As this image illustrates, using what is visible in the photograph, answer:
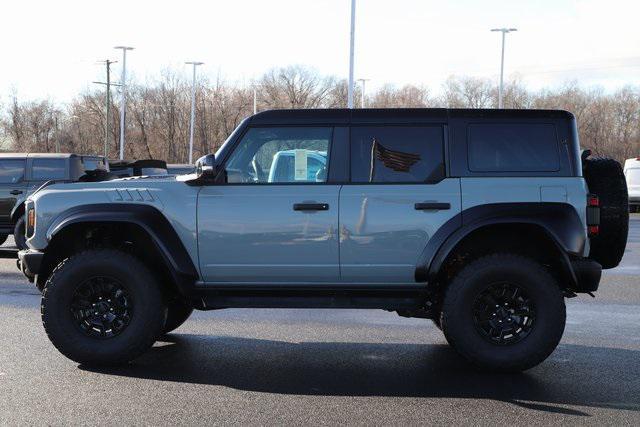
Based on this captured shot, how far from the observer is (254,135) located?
6598mm

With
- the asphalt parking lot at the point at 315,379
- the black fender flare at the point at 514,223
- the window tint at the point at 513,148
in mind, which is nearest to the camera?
the asphalt parking lot at the point at 315,379

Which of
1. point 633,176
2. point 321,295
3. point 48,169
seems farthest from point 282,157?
point 633,176

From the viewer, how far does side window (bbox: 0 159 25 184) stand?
53.1 ft

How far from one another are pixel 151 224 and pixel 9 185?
35.5 feet

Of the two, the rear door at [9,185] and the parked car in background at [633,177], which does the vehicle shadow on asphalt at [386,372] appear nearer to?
the rear door at [9,185]

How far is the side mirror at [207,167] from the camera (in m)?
6.36

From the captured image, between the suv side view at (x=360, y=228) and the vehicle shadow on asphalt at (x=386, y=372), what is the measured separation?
0.29 metres

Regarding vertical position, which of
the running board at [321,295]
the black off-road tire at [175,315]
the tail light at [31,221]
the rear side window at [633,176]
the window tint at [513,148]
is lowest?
the black off-road tire at [175,315]

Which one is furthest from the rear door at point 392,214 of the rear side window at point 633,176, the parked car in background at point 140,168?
the rear side window at point 633,176

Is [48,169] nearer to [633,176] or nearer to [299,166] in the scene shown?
[299,166]

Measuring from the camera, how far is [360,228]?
6.32m

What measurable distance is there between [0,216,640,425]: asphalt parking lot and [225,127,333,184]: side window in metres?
1.49

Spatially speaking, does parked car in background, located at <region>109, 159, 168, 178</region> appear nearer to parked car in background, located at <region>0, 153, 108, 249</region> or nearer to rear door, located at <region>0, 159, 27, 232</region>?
parked car in background, located at <region>0, 153, 108, 249</region>

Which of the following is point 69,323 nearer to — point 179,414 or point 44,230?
point 44,230
